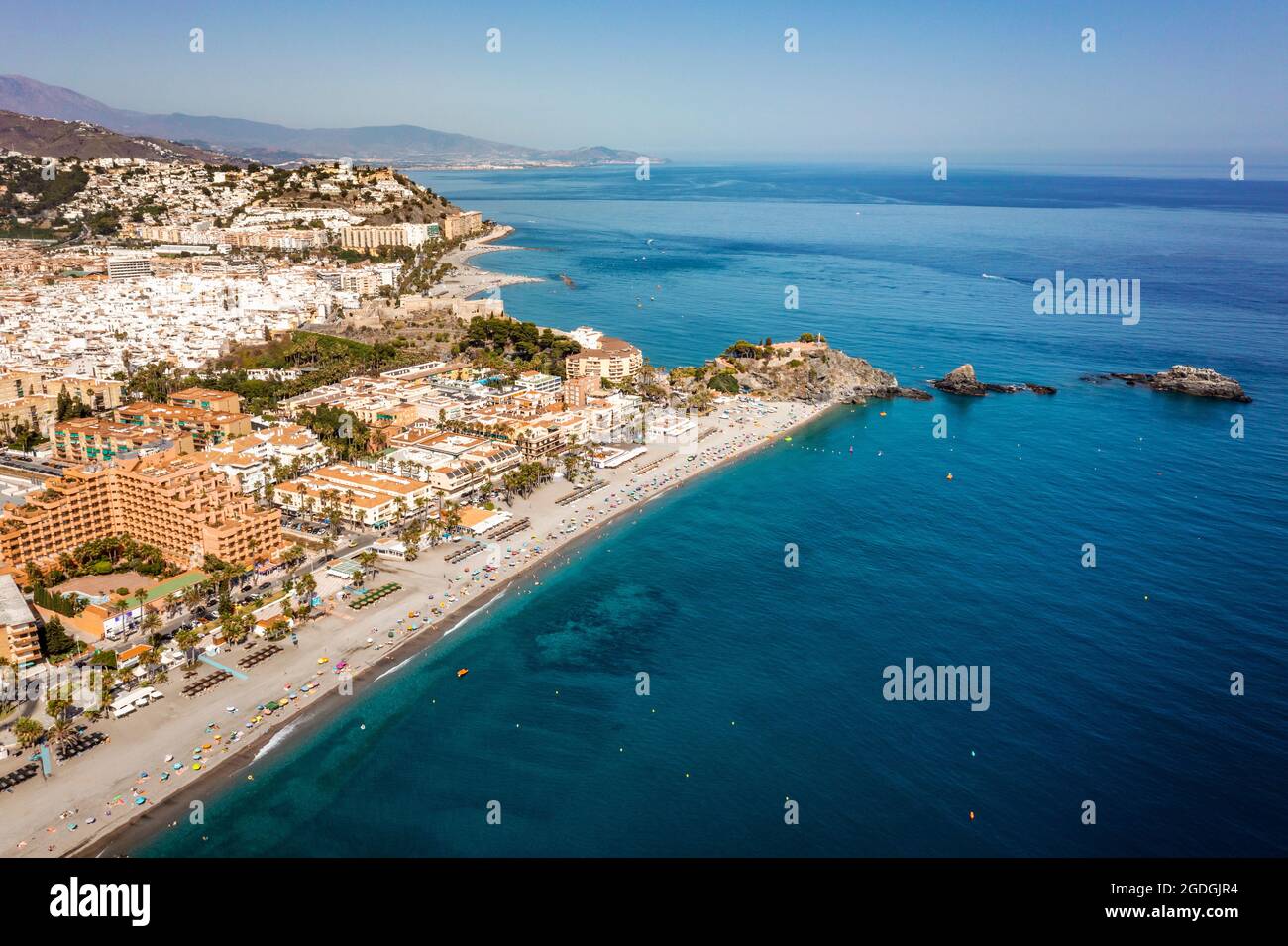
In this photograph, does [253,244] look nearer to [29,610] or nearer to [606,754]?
[29,610]

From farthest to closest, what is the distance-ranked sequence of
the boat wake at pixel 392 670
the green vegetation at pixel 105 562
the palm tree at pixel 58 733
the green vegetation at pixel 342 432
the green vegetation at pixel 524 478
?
the green vegetation at pixel 342 432
the green vegetation at pixel 524 478
the green vegetation at pixel 105 562
the boat wake at pixel 392 670
the palm tree at pixel 58 733

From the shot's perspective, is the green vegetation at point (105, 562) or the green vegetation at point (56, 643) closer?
the green vegetation at point (56, 643)

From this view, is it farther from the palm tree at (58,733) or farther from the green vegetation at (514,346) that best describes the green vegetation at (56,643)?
the green vegetation at (514,346)

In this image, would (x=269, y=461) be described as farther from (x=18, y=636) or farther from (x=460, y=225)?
(x=460, y=225)

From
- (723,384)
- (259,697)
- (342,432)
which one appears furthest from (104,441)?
(723,384)

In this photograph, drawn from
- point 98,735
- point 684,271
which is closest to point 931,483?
point 98,735

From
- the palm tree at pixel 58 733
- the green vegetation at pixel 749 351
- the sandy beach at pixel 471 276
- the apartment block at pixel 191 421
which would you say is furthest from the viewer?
the sandy beach at pixel 471 276

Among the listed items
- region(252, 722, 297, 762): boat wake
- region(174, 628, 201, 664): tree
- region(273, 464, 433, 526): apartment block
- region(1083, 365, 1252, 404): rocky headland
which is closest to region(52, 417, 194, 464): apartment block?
region(273, 464, 433, 526): apartment block

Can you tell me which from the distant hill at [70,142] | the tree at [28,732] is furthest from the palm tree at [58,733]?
the distant hill at [70,142]
